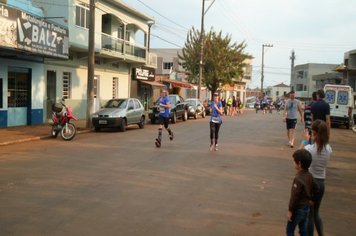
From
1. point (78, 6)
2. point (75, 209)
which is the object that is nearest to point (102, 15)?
point (78, 6)

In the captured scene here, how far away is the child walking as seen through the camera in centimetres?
390

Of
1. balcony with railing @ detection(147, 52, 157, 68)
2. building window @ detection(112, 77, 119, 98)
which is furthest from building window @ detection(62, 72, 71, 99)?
balcony with railing @ detection(147, 52, 157, 68)

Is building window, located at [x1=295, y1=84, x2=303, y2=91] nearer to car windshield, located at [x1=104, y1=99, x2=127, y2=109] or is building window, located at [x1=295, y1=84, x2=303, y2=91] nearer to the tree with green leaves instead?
the tree with green leaves

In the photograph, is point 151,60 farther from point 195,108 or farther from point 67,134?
point 67,134

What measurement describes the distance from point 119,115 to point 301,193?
44.9ft

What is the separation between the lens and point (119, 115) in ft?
55.6

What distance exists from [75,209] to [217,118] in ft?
22.6

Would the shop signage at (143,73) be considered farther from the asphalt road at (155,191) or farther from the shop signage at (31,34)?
the asphalt road at (155,191)

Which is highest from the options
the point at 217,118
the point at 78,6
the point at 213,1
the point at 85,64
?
the point at 213,1

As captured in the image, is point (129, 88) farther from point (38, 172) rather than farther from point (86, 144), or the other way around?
point (38, 172)

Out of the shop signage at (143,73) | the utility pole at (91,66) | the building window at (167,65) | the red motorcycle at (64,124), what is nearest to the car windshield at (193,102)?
the shop signage at (143,73)

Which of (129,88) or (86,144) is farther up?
(129,88)

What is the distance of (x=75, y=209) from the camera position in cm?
555

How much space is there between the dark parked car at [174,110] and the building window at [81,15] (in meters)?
6.56
